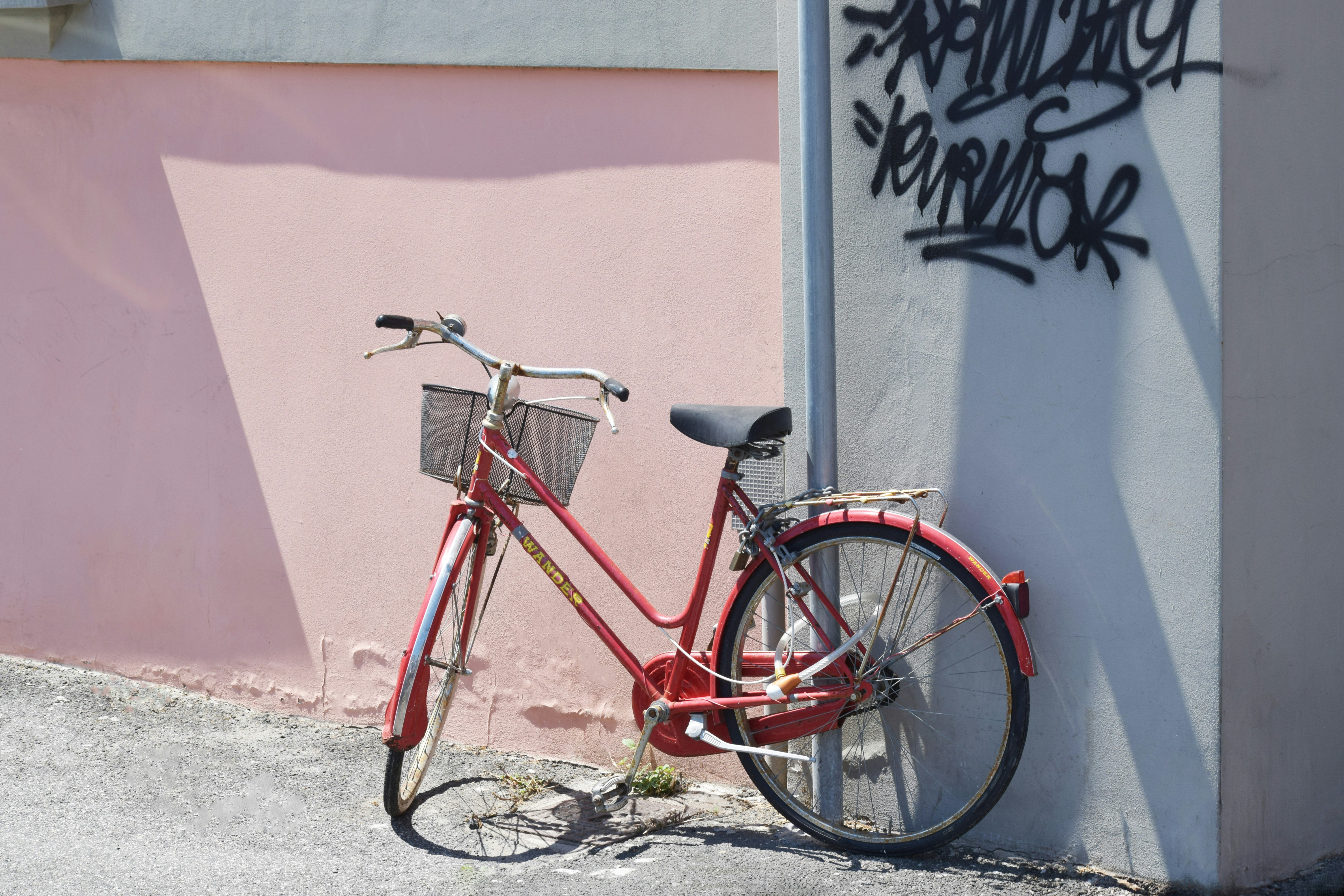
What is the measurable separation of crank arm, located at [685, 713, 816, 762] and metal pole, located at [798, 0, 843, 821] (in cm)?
22

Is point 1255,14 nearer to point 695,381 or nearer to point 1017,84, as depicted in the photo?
point 1017,84

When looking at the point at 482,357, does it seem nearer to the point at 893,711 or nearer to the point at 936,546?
the point at 936,546

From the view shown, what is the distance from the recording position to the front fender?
3279 millimetres

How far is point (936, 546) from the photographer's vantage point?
339 cm

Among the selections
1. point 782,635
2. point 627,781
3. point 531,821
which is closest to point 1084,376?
point 782,635

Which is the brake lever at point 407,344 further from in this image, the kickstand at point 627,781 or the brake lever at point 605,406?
the kickstand at point 627,781

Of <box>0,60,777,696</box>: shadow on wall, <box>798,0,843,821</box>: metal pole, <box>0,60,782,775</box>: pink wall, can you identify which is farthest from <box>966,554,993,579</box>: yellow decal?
<box>0,60,777,696</box>: shadow on wall

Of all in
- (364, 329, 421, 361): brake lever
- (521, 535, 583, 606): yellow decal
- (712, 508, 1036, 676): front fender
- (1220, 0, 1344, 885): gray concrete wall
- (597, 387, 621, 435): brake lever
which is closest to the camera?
(1220, 0, 1344, 885): gray concrete wall

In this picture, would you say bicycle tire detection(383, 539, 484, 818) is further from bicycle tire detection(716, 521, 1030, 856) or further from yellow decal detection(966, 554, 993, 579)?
yellow decal detection(966, 554, 993, 579)

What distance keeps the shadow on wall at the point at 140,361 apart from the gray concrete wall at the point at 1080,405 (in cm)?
173

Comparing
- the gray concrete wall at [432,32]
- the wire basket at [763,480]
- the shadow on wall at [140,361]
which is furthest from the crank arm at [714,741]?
the gray concrete wall at [432,32]

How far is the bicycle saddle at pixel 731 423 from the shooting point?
11.2 feet

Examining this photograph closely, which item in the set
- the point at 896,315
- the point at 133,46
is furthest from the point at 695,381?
the point at 133,46

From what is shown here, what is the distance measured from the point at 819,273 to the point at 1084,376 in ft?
2.55
